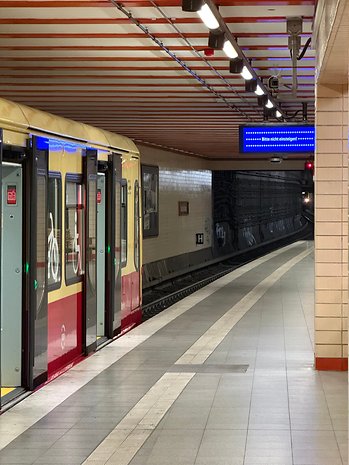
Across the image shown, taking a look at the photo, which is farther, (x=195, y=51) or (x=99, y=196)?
(x=99, y=196)

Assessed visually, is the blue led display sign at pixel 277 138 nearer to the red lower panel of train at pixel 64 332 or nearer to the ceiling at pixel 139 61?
the ceiling at pixel 139 61

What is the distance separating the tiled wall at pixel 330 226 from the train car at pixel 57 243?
2630mm

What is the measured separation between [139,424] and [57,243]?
9.16 ft

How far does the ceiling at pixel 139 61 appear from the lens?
998 cm

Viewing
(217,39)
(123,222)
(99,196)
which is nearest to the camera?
(217,39)

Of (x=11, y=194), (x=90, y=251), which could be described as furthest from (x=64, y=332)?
(x=11, y=194)

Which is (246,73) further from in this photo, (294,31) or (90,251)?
(90,251)

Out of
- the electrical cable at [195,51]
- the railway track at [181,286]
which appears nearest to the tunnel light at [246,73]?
the electrical cable at [195,51]

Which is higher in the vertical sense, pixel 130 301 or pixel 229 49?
pixel 229 49

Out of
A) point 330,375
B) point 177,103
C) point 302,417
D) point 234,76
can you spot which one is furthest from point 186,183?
point 302,417

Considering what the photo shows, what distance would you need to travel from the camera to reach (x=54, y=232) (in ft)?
33.0

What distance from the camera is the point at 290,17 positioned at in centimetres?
1024

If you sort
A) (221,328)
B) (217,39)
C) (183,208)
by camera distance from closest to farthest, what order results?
(217,39) < (221,328) < (183,208)

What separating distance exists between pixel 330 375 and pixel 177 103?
27.6 feet
